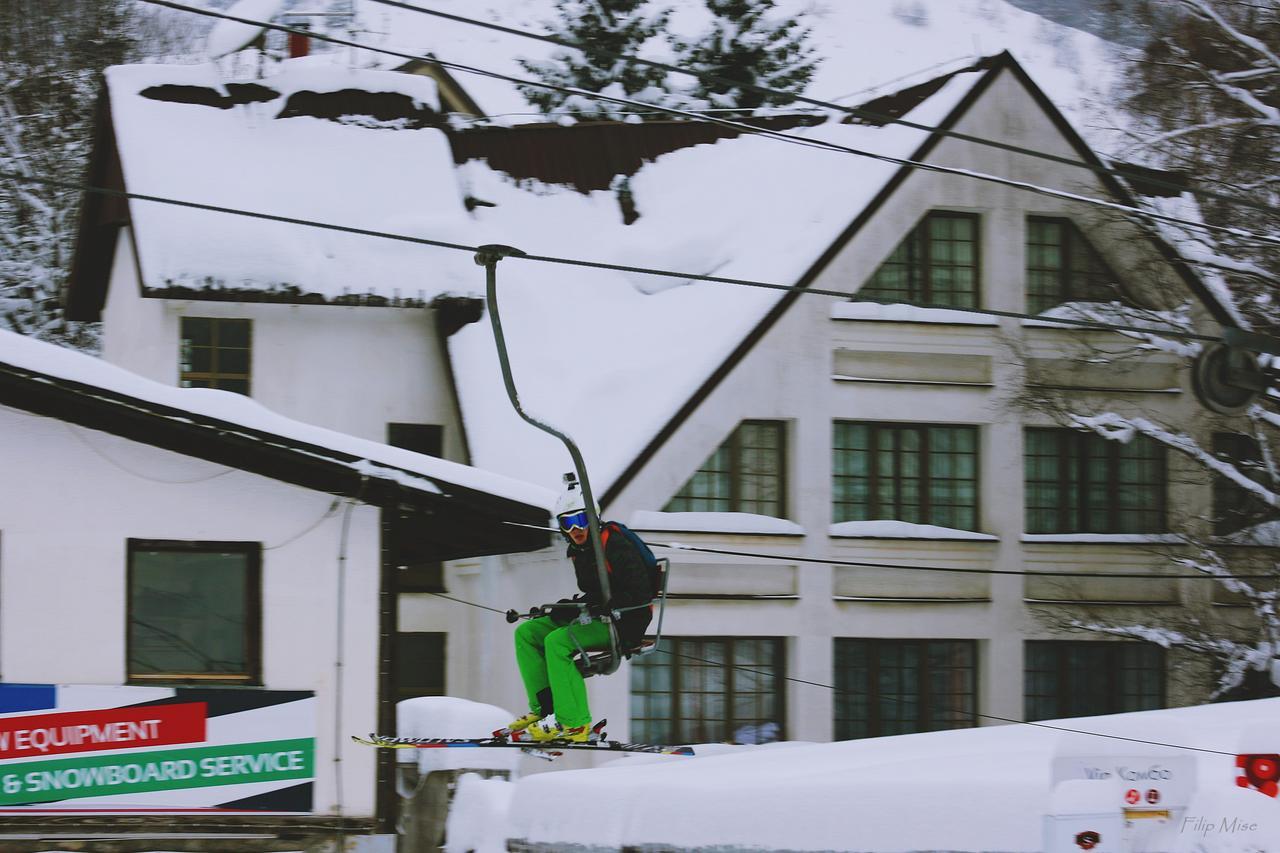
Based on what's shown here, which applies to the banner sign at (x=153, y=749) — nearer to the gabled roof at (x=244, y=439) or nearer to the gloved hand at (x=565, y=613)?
the gabled roof at (x=244, y=439)

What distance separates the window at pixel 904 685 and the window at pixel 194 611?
12.2m

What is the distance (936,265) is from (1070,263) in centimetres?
226

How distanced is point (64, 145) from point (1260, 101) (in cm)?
2549

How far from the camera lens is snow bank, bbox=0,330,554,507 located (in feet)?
41.3

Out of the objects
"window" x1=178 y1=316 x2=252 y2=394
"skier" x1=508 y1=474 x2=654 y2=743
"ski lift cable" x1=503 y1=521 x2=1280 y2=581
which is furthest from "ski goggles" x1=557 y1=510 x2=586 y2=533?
"window" x1=178 y1=316 x2=252 y2=394

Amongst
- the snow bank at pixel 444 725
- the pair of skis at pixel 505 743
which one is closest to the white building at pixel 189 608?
the snow bank at pixel 444 725

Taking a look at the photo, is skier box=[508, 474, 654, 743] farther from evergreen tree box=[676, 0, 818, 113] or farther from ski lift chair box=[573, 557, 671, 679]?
evergreen tree box=[676, 0, 818, 113]

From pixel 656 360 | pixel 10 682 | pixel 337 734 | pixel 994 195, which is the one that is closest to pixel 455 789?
pixel 337 734

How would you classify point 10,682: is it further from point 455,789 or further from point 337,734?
point 455,789

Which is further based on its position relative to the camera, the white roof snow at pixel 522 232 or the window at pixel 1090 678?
the window at pixel 1090 678

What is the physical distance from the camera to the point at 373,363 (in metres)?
24.8

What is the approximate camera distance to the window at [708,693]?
75.4ft

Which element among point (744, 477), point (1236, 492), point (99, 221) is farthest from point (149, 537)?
point (1236, 492)

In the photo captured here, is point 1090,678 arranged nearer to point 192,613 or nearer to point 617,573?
point 617,573
